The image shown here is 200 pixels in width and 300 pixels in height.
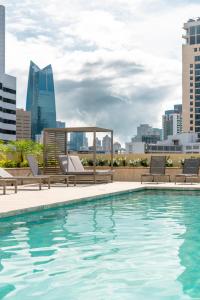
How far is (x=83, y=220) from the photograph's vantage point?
8.86 metres

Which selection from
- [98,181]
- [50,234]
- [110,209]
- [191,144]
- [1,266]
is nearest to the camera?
[1,266]

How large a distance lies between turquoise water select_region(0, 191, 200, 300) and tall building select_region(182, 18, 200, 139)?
124 meters

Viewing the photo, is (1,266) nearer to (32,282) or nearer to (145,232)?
→ (32,282)

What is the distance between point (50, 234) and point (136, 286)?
2.92 m

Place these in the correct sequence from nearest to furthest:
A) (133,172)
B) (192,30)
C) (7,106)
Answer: (133,172) < (7,106) < (192,30)

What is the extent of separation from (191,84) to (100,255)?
427ft

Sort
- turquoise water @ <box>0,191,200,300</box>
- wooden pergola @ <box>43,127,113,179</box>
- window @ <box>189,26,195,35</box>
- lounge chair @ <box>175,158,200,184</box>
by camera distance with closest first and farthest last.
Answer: turquoise water @ <box>0,191,200,300</box> < lounge chair @ <box>175,158,200,184</box> < wooden pergola @ <box>43,127,113,179</box> < window @ <box>189,26,195,35</box>

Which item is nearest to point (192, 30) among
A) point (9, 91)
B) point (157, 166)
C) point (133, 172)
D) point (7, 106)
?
point (9, 91)

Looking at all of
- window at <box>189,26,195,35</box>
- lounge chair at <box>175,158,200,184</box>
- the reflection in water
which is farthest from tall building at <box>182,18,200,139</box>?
the reflection in water

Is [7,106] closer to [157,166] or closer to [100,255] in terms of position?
[157,166]

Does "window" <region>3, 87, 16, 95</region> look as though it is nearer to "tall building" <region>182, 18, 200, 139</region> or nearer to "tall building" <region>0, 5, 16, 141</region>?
"tall building" <region>0, 5, 16, 141</region>

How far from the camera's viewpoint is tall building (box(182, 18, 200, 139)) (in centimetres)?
13125

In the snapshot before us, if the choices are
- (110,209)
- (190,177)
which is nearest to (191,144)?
(190,177)

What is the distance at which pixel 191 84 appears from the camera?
132500 millimetres
